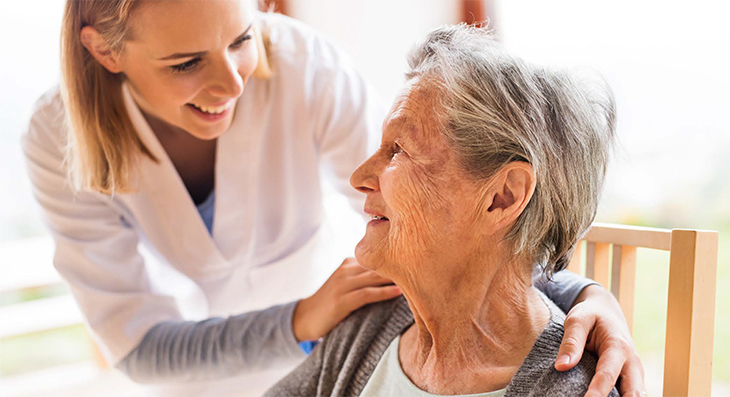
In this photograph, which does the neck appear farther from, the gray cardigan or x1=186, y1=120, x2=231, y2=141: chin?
x1=186, y1=120, x2=231, y2=141: chin

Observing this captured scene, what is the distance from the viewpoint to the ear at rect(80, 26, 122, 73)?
135cm

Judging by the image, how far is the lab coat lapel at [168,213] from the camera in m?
1.61

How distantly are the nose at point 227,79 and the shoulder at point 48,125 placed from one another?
434 mm

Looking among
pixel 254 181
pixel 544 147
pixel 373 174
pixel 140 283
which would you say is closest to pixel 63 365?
pixel 140 283

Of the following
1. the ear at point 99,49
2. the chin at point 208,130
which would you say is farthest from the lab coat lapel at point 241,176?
the ear at point 99,49

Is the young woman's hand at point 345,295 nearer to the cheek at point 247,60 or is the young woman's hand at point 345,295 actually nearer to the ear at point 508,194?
the ear at point 508,194

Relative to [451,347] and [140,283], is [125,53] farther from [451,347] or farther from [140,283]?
[451,347]

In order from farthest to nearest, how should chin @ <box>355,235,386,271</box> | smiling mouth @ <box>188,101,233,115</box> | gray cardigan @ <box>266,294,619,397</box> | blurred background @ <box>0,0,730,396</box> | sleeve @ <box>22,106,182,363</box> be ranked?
blurred background @ <box>0,0,730,396</box>
sleeve @ <box>22,106,182,363</box>
smiling mouth @ <box>188,101,233,115</box>
gray cardigan @ <box>266,294,619,397</box>
chin @ <box>355,235,386,271</box>

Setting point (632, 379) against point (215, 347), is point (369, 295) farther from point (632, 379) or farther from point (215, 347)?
point (632, 379)

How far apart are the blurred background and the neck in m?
0.84

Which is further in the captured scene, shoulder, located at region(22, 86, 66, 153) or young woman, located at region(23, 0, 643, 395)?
shoulder, located at region(22, 86, 66, 153)

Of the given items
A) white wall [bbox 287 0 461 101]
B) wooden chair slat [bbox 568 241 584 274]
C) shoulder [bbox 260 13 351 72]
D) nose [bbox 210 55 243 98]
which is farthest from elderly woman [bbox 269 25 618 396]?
white wall [bbox 287 0 461 101]

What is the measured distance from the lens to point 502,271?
114 centimetres

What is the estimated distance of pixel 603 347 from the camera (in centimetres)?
100
